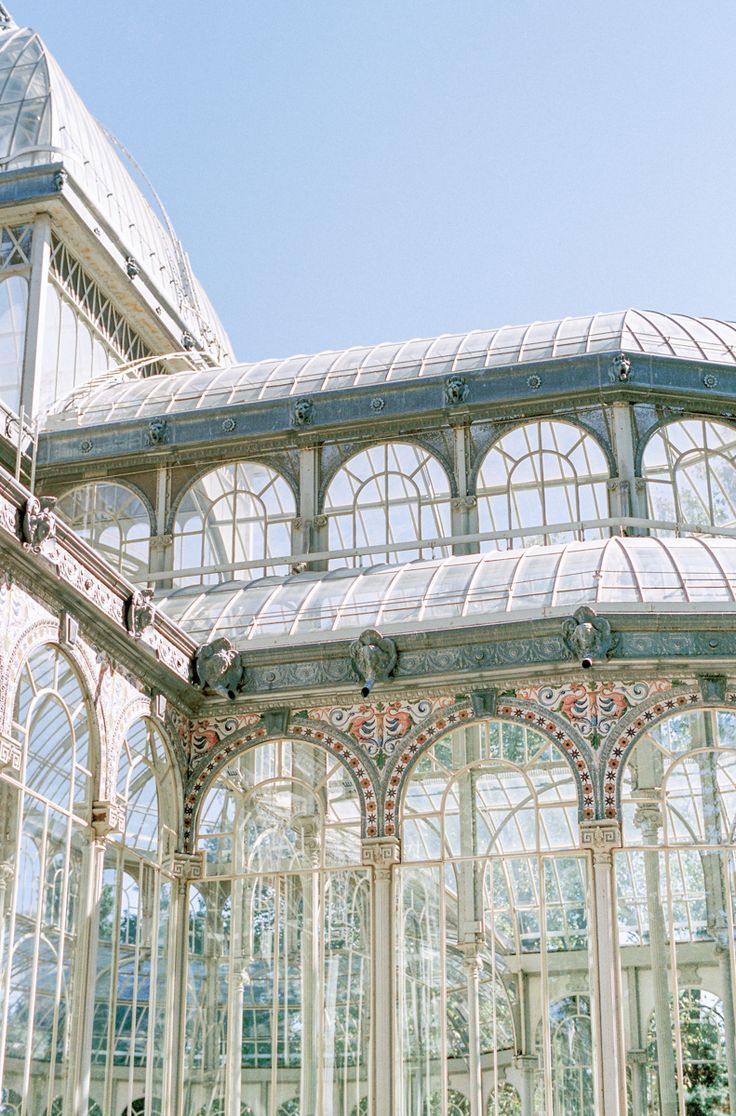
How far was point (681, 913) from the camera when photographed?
2127 centimetres

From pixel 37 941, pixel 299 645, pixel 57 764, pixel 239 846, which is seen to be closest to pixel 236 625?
pixel 299 645

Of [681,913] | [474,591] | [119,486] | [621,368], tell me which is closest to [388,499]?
[621,368]

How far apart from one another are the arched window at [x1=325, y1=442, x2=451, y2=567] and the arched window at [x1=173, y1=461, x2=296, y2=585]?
2.81 ft

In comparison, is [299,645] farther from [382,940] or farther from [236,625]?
[382,940]

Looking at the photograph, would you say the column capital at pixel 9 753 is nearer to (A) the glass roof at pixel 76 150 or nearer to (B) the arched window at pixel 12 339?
(B) the arched window at pixel 12 339

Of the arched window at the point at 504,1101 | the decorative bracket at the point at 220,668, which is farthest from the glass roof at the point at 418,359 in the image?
the arched window at the point at 504,1101

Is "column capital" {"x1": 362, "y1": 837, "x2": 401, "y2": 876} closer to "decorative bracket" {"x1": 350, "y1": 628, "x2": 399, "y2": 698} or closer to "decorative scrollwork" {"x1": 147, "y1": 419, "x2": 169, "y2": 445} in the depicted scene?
"decorative bracket" {"x1": 350, "y1": 628, "x2": 399, "y2": 698}

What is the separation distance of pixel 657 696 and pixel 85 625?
22.7ft

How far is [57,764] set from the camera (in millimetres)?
20438

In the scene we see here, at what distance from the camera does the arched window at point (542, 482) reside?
2828cm

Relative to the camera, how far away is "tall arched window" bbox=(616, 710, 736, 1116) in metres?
20.6

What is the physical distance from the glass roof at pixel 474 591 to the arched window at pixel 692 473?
3.08m

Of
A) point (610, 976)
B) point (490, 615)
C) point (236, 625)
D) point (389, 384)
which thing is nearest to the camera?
point (610, 976)

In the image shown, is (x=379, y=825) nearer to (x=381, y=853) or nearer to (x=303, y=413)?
(x=381, y=853)
